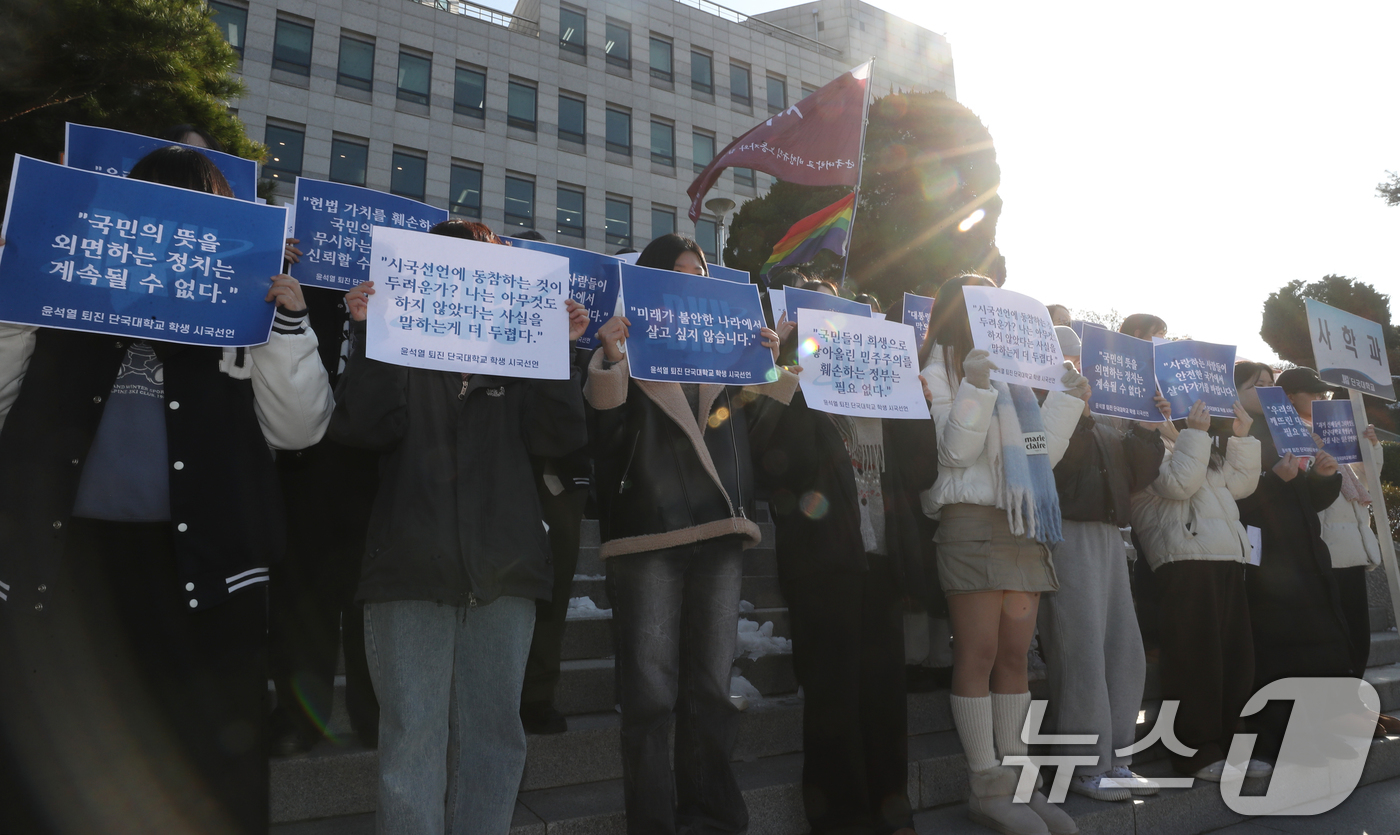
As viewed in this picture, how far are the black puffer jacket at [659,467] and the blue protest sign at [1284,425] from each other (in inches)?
148

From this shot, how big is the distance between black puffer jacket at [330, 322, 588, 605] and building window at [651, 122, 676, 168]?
26.2 m

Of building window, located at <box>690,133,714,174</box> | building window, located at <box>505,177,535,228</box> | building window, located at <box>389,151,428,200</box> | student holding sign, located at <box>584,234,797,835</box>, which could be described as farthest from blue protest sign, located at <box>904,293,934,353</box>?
building window, located at <box>690,133,714,174</box>

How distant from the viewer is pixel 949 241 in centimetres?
1786

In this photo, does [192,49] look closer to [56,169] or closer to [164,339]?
[56,169]

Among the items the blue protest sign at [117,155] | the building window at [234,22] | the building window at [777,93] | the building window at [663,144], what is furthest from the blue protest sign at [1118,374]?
the building window at [777,93]

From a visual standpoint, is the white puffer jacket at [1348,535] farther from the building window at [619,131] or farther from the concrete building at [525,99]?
the building window at [619,131]

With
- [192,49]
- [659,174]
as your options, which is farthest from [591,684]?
[659,174]

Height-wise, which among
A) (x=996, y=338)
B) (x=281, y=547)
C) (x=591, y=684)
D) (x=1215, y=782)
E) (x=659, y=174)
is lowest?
(x=1215, y=782)

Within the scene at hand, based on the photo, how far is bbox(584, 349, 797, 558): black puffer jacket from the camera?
→ 9.17ft

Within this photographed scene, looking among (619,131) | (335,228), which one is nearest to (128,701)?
(335,228)

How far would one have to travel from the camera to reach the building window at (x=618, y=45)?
89.2 feet

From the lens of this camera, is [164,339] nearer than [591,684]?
Yes

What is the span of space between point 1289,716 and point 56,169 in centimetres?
595

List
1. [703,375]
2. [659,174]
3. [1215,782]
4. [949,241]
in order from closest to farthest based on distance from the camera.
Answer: [703,375]
[1215,782]
[949,241]
[659,174]
